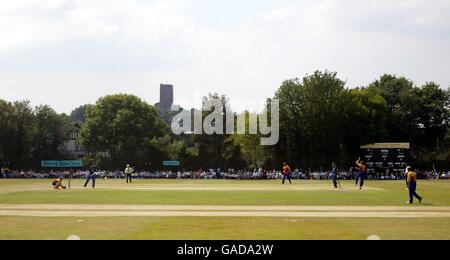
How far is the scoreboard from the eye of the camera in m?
65.6

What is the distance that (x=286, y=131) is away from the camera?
8775cm

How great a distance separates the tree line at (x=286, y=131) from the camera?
8712 cm

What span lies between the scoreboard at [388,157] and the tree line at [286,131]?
16426mm

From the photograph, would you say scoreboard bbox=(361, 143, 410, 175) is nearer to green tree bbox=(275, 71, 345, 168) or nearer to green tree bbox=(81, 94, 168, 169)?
green tree bbox=(275, 71, 345, 168)

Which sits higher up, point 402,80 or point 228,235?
point 402,80

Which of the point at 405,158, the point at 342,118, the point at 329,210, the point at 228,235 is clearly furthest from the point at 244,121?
the point at 228,235

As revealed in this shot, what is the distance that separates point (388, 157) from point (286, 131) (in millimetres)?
23852

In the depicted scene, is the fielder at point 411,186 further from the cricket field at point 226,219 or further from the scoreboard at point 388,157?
the scoreboard at point 388,157

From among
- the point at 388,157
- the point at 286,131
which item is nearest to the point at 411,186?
the point at 388,157

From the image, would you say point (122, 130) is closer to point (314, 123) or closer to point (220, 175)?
point (220, 175)

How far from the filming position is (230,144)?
301 feet

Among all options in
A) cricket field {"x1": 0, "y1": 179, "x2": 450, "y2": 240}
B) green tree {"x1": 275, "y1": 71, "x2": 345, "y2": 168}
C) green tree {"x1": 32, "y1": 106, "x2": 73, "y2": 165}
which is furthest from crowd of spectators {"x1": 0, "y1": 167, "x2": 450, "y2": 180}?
cricket field {"x1": 0, "y1": 179, "x2": 450, "y2": 240}
